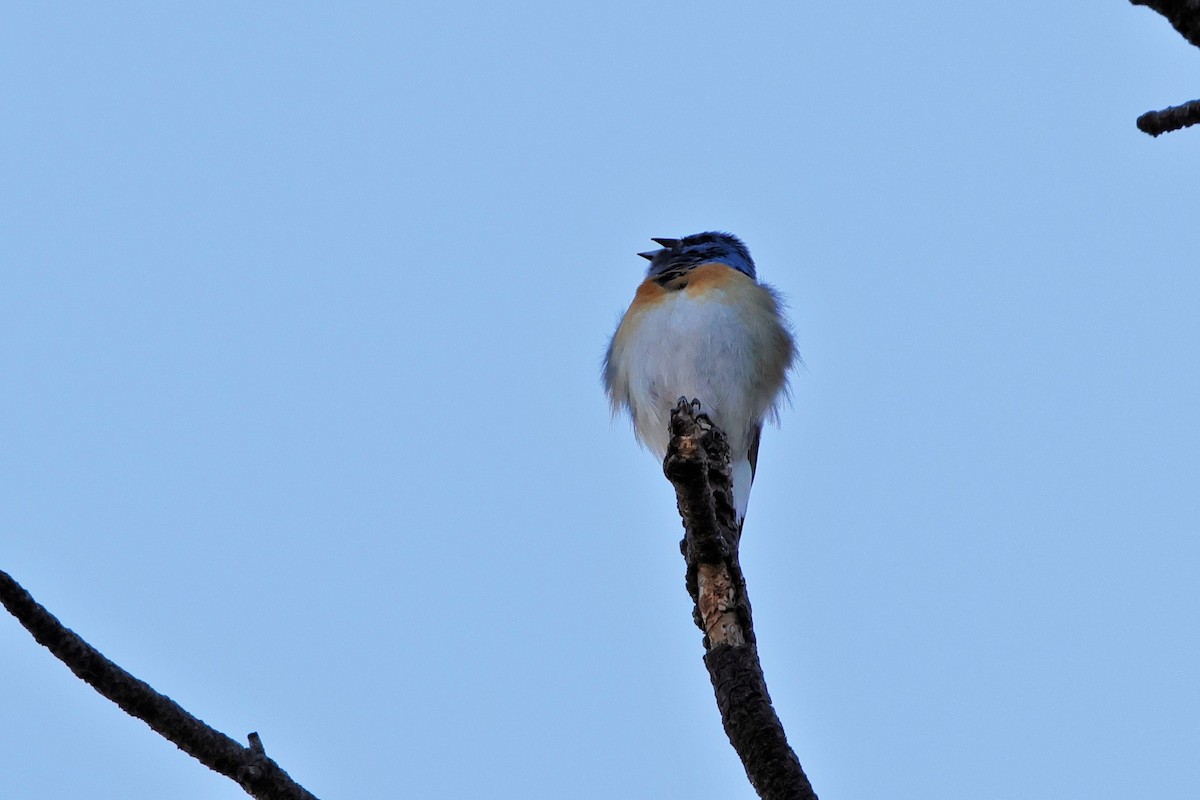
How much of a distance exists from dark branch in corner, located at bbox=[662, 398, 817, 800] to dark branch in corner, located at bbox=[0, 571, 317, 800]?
1189mm

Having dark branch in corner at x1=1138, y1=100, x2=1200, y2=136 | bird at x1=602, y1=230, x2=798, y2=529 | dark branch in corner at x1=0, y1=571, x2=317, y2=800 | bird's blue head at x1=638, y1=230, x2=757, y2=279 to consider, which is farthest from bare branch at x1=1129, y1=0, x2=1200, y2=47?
bird's blue head at x1=638, y1=230, x2=757, y2=279

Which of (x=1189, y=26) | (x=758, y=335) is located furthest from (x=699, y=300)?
(x=1189, y=26)

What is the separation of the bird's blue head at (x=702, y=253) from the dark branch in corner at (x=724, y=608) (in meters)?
4.73

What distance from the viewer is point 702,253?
1040 centimetres

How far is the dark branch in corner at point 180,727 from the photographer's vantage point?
9.89ft

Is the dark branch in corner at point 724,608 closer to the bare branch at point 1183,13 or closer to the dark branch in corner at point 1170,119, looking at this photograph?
the dark branch in corner at point 1170,119

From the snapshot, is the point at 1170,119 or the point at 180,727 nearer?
the point at 1170,119

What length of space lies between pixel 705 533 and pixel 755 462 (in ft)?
17.2

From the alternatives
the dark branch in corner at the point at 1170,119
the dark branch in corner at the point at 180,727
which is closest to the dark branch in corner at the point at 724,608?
the dark branch in corner at the point at 180,727

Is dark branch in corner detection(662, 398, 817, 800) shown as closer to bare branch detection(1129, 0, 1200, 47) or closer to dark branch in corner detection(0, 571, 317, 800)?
dark branch in corner detection(0, 571, 317, 800)

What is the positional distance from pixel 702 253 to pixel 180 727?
7748 mm

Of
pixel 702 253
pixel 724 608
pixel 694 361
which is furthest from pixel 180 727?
pixel 702 253

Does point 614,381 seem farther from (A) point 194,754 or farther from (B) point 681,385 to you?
(A) point 194,754

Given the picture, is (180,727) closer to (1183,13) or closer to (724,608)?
(724,608)
